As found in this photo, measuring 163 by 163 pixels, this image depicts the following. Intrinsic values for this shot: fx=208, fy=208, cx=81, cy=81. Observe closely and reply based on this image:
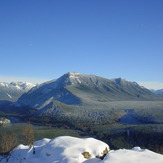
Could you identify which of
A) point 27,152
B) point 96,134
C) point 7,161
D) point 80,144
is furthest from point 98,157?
point 96,134

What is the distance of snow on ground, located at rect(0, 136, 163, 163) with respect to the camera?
3469 centimetres

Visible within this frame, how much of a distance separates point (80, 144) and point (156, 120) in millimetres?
158842

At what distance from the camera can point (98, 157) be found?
132 ft

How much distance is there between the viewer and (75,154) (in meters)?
38.7

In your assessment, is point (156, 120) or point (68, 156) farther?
point (156, 120)

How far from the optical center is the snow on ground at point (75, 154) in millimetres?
34688

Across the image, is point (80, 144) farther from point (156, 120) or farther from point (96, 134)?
point (156, 120)

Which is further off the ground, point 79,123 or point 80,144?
point 80,144

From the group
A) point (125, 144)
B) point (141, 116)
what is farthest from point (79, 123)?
point (125, 144)

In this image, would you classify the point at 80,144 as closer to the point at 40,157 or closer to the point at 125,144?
the point at 40,157

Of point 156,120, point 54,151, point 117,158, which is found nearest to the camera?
point 117,158

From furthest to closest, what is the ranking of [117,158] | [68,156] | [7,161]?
Answer: [7,161] → [68,156] → [117,158]

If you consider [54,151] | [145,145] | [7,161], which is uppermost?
[54,151]

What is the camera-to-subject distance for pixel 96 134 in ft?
496
